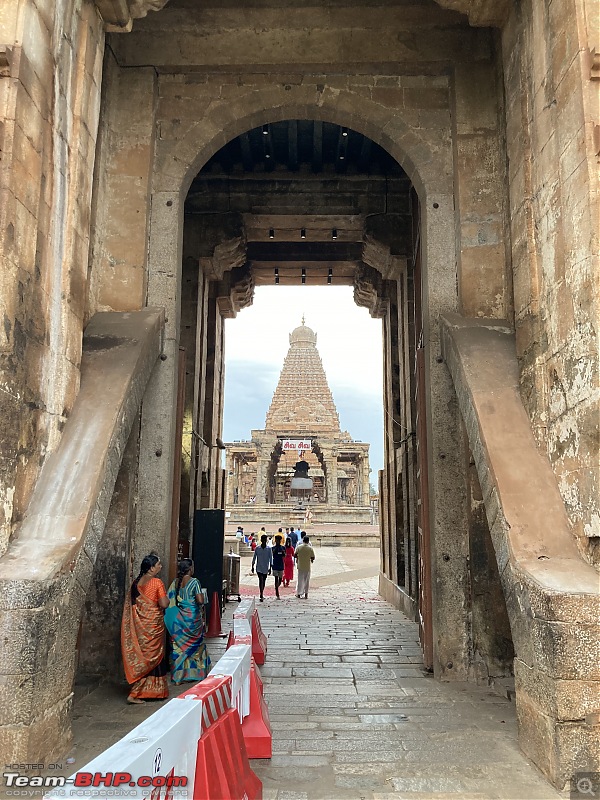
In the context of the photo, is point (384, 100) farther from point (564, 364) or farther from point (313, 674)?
point (313, 674)

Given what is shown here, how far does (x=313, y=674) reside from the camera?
21.1 feet

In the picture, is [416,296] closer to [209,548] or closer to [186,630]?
[209,548]

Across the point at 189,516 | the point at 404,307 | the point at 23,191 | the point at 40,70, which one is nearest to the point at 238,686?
the point at 23,191

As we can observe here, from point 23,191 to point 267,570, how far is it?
Answer: 918cm

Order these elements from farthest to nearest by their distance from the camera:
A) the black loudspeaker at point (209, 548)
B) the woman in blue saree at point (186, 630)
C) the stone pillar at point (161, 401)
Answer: the black loudspeaker at point (209, 548) → the stone pillar at point (161, 401) → the woman in blue saree at point (186, 630)

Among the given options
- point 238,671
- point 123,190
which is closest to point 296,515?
point 123,190

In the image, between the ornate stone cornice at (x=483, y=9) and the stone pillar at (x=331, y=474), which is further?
the stone pillar at (x=331, y=474)

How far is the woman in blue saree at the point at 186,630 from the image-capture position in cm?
586

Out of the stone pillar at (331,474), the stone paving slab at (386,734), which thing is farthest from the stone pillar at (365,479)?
the stone paving slab at (386,734)

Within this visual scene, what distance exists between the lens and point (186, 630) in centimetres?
588

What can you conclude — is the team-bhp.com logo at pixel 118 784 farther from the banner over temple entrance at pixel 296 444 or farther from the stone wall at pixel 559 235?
the banner over temple entrance at pixel 296 444

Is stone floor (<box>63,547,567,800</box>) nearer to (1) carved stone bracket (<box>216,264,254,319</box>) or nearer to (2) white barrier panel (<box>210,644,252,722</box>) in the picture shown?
(2) white barrier panel (<box>210,644,252,722</box>)

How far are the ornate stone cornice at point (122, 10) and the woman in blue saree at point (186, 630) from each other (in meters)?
5.44

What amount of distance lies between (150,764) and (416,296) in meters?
7.66
